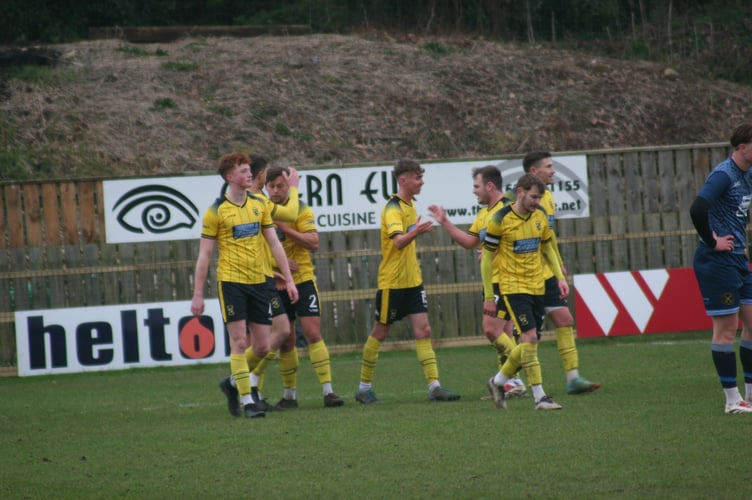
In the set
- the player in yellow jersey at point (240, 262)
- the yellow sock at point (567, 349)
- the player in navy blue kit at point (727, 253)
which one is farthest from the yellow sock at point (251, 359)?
the player in navy blue kit at point (727, 253)

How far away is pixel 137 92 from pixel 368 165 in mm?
7883

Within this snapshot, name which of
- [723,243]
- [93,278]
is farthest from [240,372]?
[93,278]

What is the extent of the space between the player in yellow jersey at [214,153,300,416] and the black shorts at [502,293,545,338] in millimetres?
2084

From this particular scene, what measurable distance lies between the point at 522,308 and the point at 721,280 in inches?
65.8

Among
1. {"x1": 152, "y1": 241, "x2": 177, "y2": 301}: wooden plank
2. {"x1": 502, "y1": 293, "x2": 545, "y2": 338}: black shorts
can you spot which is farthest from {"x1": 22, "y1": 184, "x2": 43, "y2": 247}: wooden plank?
{"x1": 502, "y1": 293, "x2": 545, "y2": 338}: black shorts

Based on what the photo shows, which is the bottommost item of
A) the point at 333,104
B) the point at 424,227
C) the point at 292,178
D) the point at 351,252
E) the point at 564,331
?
the point at 564,331

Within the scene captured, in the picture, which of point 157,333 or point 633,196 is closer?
point 157,333

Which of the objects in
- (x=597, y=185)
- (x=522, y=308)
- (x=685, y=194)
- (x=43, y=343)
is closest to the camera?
(x=522, y=308)

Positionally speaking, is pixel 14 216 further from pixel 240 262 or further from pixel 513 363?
pixel 513 363

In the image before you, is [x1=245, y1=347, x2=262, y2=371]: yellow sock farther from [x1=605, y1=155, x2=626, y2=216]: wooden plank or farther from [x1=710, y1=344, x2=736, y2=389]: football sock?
[x1=605, y1=155, x2=626, y2=216]: wooden plank

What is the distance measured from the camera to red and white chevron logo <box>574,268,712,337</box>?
625 inches

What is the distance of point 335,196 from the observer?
51.5 ft

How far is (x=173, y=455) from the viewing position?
7.50 metres

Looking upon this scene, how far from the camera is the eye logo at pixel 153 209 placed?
15.3m
